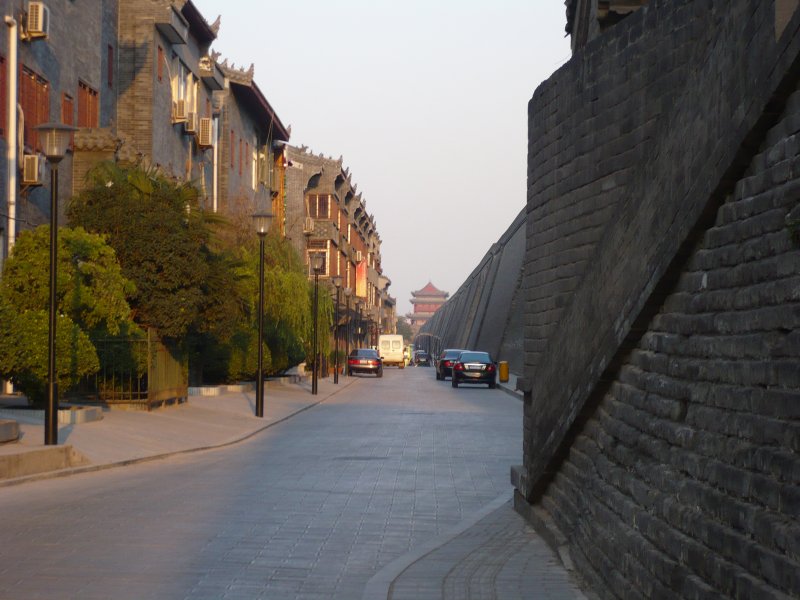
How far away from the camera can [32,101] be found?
1197 inches

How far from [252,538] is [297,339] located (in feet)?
116

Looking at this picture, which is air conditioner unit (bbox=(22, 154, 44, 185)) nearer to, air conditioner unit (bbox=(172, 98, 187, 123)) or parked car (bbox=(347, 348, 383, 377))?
air conditioner unit (bbox=(172, 98, 187, 123))

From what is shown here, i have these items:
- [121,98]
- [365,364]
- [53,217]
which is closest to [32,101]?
[121,98]

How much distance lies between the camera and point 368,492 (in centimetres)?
1570

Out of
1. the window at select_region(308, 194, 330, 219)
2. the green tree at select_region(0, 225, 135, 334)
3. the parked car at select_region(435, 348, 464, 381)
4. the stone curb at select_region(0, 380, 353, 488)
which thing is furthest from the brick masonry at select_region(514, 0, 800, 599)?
the window at select_region(308, 194, 330, 219)

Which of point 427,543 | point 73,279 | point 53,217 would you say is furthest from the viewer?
point 73,279

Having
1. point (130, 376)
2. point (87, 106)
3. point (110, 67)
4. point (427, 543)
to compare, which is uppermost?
point (110, 67)

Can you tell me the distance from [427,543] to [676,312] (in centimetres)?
451

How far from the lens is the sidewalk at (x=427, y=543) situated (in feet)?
29.3

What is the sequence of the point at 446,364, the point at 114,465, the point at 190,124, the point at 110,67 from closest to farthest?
the point at 114,465
the point at 110,67
the point at 190,124
the point at 446,364

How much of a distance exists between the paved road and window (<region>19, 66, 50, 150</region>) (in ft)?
34.3

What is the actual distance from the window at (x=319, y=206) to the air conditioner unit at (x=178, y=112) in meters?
48.1

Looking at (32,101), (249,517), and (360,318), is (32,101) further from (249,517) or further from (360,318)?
(360,318)

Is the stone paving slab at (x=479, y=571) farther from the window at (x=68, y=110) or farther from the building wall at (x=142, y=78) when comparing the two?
the building wall at (x=142, y=78)
